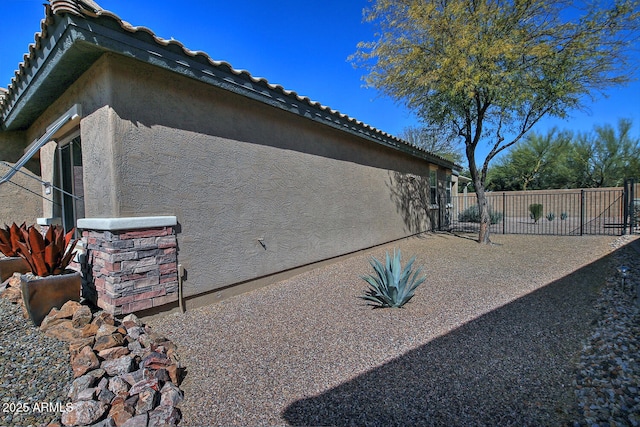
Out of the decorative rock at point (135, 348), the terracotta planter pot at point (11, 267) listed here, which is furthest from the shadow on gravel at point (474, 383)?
the terracotta planter pot at point (11, 267)

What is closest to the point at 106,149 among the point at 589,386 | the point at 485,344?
the point at 485,344

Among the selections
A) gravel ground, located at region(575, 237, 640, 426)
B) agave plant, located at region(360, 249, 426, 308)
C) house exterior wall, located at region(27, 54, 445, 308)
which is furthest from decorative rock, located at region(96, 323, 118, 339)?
gravel ground, located at region(575, 237, 640, 426)

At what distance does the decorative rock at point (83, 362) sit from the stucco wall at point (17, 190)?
613cm

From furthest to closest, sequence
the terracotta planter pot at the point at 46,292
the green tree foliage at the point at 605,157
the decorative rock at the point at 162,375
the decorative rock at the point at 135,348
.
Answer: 1. the green tree foliage at the point at 605,157
2. the terracotta planter pot at the point at 46,292
3. the decorative rock at the point at 135,348
4. the decorative rock at the point at 162,375

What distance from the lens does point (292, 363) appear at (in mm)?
3283

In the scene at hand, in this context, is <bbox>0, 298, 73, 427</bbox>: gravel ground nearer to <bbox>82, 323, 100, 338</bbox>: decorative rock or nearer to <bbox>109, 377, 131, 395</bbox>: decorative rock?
<bbox>82, 323, 100, 338</bbox>: decorative rock

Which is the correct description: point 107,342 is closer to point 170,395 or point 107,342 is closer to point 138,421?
point 170,395

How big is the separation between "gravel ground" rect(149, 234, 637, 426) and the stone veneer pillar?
437mm

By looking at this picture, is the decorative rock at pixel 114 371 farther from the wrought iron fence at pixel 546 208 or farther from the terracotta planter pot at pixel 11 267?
the wrought iron fence at pixel 546 208

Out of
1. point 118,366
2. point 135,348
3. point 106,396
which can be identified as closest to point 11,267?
point 135,348

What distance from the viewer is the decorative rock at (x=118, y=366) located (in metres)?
2.76

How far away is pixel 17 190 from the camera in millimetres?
7258

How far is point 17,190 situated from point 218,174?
569 cm

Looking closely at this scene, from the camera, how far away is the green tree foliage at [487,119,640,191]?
958 inches
